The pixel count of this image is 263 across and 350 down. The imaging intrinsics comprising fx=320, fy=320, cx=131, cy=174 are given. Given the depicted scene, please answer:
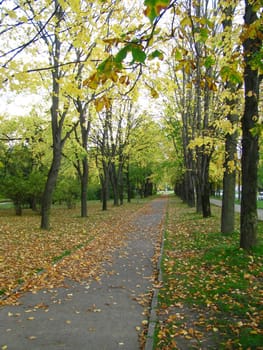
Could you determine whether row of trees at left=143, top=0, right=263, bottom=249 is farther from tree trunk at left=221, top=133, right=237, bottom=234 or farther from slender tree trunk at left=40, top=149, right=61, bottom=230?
slender tree trunk at left=40, top=149, right=61, bottom=230

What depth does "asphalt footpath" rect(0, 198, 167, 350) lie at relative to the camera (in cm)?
394

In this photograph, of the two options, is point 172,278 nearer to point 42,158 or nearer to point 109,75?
point 109,75

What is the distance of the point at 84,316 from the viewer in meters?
4.72

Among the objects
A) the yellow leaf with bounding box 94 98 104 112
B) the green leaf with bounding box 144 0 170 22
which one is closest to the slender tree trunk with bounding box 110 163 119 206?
the yellow leaf with bounding box 94 98 104 112

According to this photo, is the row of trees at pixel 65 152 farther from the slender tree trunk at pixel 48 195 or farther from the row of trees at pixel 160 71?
the slender tree trunk at pixel 48 195

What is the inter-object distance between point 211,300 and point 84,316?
2094 millimetres

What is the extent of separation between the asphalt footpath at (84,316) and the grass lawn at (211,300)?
0.39 metres

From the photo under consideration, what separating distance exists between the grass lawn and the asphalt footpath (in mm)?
388

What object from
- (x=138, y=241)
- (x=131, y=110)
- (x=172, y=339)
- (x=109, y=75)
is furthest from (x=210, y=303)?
(x=131, y=110)

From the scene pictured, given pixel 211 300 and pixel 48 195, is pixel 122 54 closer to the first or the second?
pixel 211 300

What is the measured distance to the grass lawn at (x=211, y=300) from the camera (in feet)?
13.2

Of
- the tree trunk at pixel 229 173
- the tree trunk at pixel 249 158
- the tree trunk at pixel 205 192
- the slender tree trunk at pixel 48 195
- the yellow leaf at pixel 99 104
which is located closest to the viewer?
the yellow leaf at pixel 99 104

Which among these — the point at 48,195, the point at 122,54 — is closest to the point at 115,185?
the point at 48,195

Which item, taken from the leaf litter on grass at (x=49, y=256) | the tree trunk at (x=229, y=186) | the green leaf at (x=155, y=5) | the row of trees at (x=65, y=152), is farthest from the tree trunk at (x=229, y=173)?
the row of trees at (x=65, y=152)
